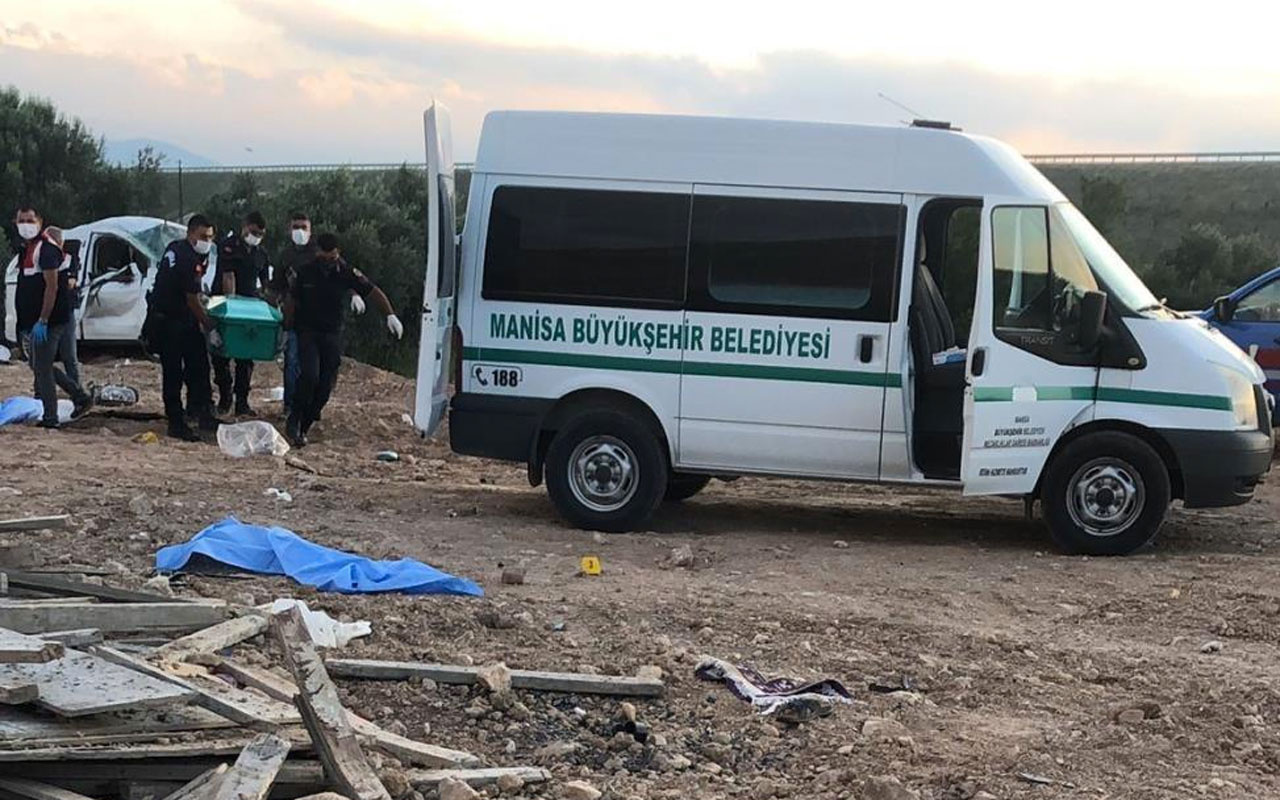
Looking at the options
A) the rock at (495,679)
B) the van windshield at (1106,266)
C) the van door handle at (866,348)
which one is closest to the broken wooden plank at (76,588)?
the rock at (495,679)

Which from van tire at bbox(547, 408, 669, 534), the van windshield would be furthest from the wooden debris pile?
the van windshield

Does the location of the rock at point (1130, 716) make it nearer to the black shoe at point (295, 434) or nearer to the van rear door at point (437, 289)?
the van rear door at point (437, 289)

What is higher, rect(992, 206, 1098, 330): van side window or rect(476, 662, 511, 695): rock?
rect(992, 206, 1098, 330): van side window

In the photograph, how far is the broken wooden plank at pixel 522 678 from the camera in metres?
5.32

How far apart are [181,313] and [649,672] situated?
790 centimetres

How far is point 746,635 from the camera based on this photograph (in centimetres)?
629

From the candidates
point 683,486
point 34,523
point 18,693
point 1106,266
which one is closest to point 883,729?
point 18,693

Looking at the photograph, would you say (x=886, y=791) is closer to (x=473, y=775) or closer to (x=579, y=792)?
(x=579, y=792)

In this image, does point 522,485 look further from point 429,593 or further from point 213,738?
point 213,738

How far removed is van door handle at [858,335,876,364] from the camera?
27.7 feet

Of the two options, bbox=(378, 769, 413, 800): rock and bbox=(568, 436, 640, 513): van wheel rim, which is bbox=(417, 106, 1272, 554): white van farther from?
bbox=(378, 769, 413, 800): rock

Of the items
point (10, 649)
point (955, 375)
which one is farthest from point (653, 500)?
point (10, 649)

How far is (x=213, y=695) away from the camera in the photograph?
460 centimetres

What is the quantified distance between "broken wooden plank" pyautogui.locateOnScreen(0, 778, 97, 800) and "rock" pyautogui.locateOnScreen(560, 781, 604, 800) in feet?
4.64
